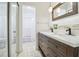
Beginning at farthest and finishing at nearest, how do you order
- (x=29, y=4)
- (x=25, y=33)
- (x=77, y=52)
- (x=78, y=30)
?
(x=25, y=33), (x=29, y=4), (x=78, y=30), (x=77, y=52)

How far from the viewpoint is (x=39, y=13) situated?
4.61 meters

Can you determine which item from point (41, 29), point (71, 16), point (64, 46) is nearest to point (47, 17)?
point (41, 29)

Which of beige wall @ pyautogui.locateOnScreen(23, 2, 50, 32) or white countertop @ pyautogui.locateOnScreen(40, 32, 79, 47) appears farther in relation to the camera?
beige wall @ pyautogui.locateOnScreen(23, 2, 50, 32)

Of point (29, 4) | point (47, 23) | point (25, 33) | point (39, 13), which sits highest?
point (29, 4)

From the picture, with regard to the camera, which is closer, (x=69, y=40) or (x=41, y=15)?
(x=69, y=40)

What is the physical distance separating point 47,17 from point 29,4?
0.95 meters

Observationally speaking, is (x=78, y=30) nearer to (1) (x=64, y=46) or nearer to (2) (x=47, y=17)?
(1) (x=64, y=46)

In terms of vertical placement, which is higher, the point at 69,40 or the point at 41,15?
the point at 41,15

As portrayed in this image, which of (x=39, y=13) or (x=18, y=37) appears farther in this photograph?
(x=39, y=13)

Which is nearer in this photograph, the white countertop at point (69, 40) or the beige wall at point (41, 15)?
the white countertop at point (69, 40)

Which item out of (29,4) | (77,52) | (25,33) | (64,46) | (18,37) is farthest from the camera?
(25,33)

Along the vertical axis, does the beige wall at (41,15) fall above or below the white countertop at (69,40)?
above

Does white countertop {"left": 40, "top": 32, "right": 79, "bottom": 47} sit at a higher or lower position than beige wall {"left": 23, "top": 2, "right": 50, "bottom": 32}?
lower

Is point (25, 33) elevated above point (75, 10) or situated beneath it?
situated beneath
